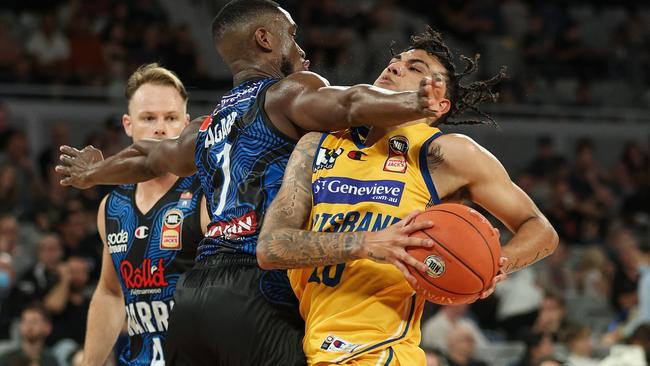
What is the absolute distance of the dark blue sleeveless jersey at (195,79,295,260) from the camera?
443 cm

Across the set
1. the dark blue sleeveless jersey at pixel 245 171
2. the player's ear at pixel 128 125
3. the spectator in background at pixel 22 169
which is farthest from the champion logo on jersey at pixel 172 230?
the spectator in background at pixel 22 169

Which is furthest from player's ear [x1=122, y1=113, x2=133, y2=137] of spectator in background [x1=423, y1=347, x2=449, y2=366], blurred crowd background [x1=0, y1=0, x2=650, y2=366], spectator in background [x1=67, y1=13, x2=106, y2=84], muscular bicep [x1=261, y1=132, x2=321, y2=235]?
spectator in background [x1=67, y1=13, x2=106, y2=84]

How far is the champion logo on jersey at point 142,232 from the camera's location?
5859mm

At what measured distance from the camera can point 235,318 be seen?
4281mm

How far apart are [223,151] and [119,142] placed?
8.80 meters

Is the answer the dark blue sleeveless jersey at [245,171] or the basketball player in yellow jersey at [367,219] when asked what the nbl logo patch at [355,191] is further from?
the dark blue sleeveless jersey at [245,171]

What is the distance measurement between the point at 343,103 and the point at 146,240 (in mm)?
2113

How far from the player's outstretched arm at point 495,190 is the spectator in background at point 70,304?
21.6 ft

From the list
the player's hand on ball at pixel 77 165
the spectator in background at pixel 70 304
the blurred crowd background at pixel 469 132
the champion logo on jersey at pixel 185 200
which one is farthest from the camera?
the blurred crowd background at pixel 469 132

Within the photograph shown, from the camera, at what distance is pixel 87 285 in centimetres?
1095

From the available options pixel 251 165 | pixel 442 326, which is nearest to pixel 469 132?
pixel 442 326

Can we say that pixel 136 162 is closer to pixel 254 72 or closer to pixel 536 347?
pixel 254 72

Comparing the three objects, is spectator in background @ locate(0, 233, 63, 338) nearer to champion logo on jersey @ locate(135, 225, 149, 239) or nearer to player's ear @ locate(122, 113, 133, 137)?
player's ear @ locate(122, 113, 133, 137)

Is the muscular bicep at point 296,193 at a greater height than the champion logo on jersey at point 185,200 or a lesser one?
greater
